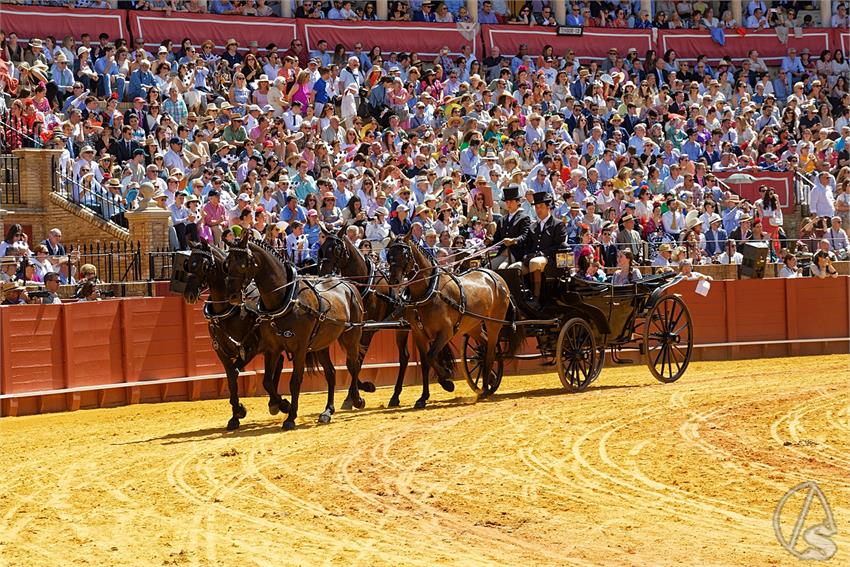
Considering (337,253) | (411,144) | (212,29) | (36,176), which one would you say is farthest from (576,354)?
(212,29)

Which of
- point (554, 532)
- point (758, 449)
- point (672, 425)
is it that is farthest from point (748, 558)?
point (672, 425)

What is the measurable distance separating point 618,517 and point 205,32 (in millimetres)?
19964

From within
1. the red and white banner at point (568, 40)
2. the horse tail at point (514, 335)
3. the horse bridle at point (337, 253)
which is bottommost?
the horse tail at point (514, 335)

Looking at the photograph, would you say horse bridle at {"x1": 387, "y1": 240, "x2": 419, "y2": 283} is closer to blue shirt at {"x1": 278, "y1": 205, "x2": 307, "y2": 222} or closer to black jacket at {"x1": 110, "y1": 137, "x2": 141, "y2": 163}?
blue shirt at {"x1": 278, "y1": 205, "x2": 307, "y2": 222}

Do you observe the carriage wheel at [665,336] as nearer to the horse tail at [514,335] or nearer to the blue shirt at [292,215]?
the horse tail at [514,335]

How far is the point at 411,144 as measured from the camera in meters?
23.5

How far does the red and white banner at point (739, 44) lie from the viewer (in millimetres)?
33531

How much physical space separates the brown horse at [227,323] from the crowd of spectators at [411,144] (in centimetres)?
233

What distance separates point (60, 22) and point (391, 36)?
24.4 feet

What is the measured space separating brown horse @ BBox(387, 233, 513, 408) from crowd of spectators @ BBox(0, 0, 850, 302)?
5.04 ft

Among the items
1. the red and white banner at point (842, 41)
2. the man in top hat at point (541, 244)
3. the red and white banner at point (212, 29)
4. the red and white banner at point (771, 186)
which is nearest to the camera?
the man in top hat at point (541, 244)

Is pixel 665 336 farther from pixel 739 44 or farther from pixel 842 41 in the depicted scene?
pixel 842 41

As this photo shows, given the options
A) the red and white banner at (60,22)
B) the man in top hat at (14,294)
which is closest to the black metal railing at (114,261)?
the man in top hat at (14,294)

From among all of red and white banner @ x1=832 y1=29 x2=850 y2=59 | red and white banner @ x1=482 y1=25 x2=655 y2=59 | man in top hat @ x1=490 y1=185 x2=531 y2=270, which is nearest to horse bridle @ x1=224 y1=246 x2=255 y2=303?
man in top hat @ x1=490 y1=185 x2=531 y2=270
